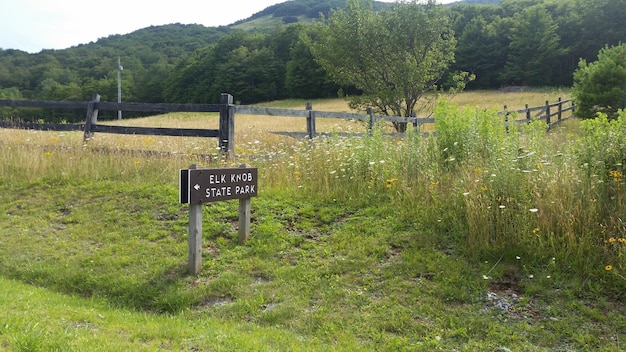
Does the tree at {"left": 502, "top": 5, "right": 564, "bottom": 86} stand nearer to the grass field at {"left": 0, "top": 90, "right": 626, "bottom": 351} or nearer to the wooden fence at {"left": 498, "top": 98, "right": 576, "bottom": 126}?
the wooden fence at {"left": 498, "top": 98, "right": 576, "bottom": 126}

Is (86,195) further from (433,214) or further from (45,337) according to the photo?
(433,214)

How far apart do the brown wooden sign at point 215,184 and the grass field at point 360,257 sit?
2.10ft

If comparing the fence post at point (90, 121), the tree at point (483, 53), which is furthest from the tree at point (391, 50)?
the tree at point (483, 53)

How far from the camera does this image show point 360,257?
4.66 metres

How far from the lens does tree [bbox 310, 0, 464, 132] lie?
1555 centimetres

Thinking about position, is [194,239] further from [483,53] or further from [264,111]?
[483,53]

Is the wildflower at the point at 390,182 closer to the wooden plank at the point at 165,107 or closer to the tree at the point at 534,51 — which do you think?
the wooden plank at the point at 165,107

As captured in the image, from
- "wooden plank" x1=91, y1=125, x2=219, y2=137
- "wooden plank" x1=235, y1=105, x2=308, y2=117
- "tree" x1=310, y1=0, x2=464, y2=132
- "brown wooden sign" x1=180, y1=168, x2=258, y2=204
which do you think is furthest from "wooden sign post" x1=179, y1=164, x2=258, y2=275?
"tree" x1=310, y1=0, x2=464, y2=132

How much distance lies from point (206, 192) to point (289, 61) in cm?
6579

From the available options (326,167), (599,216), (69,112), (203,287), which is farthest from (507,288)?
(69,112)

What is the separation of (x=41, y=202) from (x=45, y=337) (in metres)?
4.56

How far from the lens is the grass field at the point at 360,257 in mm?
3416

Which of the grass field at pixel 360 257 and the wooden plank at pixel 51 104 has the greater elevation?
the wooden plank at pixel 51 104

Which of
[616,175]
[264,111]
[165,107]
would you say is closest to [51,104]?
[165,107]
